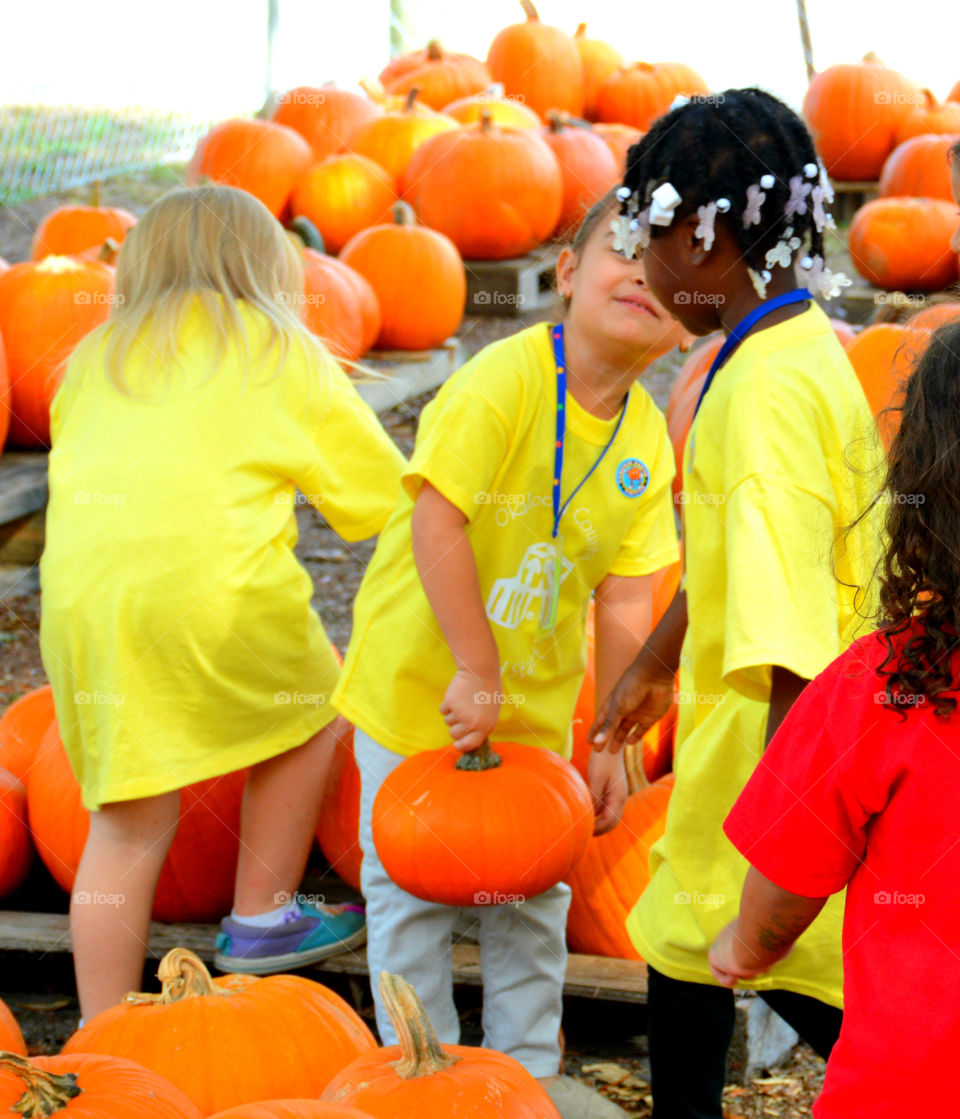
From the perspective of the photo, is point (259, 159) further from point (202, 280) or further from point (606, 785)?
point (606, 785)

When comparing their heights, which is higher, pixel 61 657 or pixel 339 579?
pixel 61 657

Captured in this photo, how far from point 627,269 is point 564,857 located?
982mm

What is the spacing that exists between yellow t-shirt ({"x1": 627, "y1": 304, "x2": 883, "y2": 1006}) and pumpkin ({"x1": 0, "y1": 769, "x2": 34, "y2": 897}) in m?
1.46

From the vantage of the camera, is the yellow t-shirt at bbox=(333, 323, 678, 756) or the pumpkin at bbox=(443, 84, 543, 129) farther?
the pumpkin at bbox=(443, 84, 543, 129)

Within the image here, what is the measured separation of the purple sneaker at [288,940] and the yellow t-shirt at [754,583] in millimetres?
821

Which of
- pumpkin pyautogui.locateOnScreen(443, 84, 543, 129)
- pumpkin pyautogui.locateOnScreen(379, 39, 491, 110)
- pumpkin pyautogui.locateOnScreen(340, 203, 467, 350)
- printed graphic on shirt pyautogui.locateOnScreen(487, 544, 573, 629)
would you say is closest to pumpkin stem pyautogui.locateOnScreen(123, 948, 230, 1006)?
printed graphic on shirt pyautogui.locateOnScreen(487, 544, 573, 629)

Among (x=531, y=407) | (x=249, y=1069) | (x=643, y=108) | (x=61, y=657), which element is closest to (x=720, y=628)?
(x=531, y=407)

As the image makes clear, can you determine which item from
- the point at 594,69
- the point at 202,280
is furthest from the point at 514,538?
the point at 594,69

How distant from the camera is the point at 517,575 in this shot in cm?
236

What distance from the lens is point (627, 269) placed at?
220cm

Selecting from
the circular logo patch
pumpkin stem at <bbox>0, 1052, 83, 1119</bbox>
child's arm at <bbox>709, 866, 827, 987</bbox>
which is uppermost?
the circular logo patch

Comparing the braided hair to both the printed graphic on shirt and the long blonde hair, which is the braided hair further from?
the long blonde hair

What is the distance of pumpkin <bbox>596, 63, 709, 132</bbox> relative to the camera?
24.3 feet

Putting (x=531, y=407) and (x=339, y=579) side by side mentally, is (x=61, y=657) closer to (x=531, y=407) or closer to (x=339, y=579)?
(x=531, y=407)
